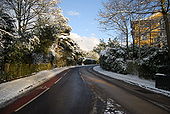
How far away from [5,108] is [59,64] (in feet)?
104

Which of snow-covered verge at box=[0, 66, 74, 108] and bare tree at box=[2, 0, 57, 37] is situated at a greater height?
bare tree at box=[2, 0, 57, 37]

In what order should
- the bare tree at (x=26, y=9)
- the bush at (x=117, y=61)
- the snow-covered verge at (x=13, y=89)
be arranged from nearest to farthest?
the snow-covered verge at (x=13, y=89), the bare tree at (x=26, y=9), the bush at (x=117, y=61)

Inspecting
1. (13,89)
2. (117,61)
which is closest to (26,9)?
(13,89)

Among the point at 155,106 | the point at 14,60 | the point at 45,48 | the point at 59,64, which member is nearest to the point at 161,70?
the point at 155,106

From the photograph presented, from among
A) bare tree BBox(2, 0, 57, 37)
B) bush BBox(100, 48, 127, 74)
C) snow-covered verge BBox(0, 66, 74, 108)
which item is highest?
bare tree BBox(2, 0, 57, 37)

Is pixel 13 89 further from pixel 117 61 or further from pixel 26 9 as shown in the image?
pixel 117 61

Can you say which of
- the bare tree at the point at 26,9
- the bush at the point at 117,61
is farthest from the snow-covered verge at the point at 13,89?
the bush at the point at 117,61

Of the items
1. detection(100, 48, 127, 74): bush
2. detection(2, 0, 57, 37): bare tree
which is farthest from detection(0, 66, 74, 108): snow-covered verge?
detection(100, 48, 127, 74): bush

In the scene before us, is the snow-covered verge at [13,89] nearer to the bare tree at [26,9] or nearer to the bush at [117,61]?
the bare tree at [26,9]

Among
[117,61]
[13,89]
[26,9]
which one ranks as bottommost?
[13,89]

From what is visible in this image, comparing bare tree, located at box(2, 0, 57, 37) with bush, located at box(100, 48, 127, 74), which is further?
bush, located at box(100, 48, 127, 74)

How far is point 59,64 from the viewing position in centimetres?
3700

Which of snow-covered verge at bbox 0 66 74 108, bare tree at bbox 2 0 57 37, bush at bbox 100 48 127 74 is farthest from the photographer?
bush at bbox 100 48 127 74

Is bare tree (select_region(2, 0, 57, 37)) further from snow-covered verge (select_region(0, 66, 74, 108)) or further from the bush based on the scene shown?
the bush
